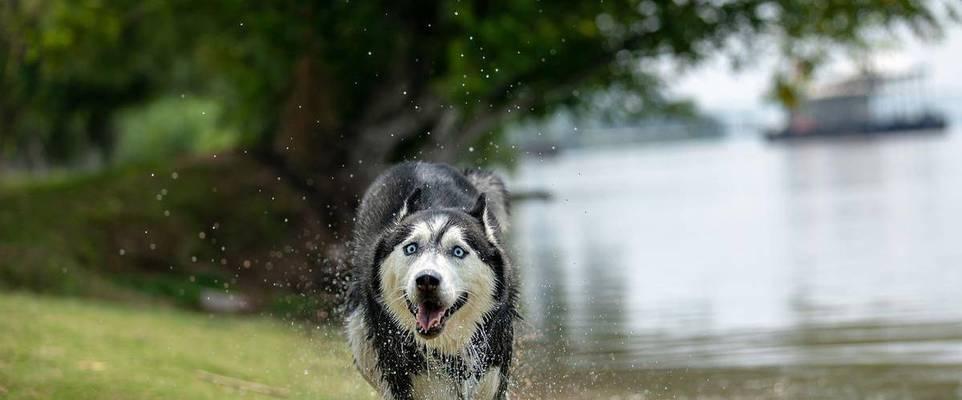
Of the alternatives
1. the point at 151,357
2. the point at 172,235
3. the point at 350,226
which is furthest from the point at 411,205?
the point at 172,235

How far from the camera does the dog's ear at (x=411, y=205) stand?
8977 mm

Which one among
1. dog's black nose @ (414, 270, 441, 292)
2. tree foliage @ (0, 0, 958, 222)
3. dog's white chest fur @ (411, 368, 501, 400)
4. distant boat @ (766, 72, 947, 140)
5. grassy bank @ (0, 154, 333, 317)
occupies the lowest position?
dog's white chest fur @ (411, 368, 501, 400)

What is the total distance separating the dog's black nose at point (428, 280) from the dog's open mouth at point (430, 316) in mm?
133

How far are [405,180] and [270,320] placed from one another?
1128 cm

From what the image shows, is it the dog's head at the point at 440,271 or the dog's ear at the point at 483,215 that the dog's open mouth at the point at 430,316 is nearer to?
the dog's head at the point at 440,271

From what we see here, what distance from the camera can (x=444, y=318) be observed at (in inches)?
330

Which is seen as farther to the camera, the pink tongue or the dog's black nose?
the pink tongue

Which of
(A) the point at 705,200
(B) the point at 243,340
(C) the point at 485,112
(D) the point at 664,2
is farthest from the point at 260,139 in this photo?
(A) the point at 705,200

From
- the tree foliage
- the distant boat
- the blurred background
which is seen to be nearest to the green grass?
the blurred background

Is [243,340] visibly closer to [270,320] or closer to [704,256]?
[270,320]

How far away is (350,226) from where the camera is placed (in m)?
20.1

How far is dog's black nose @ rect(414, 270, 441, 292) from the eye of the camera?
8.06m

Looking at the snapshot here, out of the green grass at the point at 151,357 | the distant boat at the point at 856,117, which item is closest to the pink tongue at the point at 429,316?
the green grass at the point at 151,357

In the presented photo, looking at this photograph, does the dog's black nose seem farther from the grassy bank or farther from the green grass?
the grassy bank
